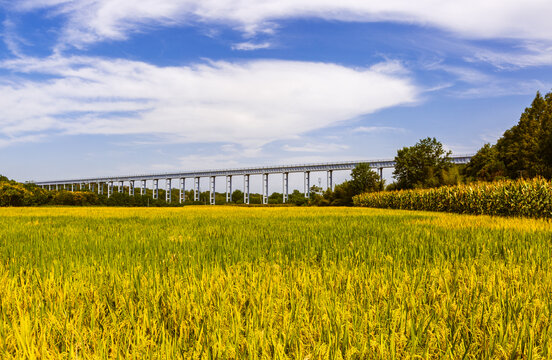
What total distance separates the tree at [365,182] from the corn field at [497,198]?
109 ft

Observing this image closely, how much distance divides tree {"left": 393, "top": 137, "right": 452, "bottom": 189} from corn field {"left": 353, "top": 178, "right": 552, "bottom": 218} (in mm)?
30547

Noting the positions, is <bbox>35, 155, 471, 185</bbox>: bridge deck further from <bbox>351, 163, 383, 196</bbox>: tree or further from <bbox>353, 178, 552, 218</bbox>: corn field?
<bbox>353, 178, 552, 218</bbox>: corn field

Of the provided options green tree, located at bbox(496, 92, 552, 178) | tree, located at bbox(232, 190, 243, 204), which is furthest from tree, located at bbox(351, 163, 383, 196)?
tree, located at bbox(232, 190, 243, 204)

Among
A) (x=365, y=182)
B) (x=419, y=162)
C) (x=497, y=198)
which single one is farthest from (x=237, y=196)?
(x=497, y=198)

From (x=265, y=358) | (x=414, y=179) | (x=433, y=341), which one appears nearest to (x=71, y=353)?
(x=265, y=358)

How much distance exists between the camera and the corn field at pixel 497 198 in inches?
604

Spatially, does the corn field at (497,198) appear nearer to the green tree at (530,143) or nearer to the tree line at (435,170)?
the tree line at (435,170)

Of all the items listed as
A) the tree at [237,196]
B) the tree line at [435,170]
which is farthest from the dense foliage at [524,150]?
the tree at [237,196]

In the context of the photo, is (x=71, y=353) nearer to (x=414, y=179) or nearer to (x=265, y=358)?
(x=265, y=358)

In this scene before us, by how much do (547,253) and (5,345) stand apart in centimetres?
538

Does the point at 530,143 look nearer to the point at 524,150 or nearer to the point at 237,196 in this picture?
the point at 524,150

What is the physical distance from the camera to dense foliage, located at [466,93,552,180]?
39.8m

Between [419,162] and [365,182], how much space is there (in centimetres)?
917

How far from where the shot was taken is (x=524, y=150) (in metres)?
44.1
